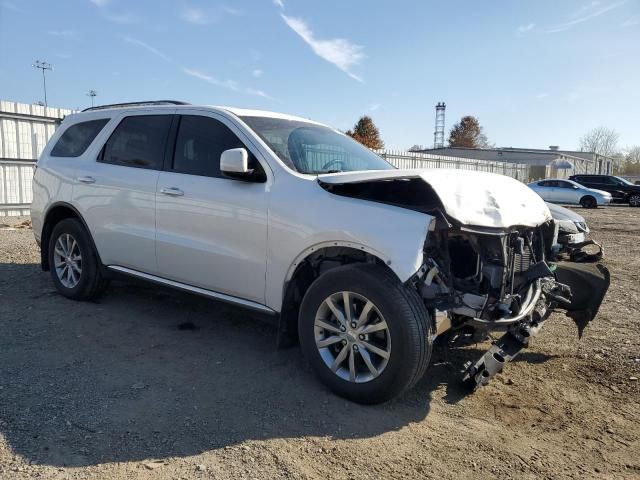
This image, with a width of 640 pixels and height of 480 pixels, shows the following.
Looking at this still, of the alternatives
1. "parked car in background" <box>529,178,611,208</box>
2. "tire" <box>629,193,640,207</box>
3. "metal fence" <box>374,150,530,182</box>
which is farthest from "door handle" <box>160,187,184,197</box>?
"tire" <box>629,193,640,207</box>

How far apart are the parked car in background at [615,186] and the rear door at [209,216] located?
88.6 feet

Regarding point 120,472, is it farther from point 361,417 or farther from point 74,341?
point 74,341

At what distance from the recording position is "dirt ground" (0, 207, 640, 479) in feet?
8.82

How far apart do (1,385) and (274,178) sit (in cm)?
235

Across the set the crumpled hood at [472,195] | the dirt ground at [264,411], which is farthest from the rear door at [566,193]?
the crumpled hood at [472,195]

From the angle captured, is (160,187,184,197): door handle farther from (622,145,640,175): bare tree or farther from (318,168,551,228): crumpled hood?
(622,145,640,175): bare tree

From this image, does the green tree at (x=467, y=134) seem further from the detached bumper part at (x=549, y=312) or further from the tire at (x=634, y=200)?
the detached bumper part at (x=549, y=312)

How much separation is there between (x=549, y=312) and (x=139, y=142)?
12.7 feet

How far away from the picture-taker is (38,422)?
9.83 feet

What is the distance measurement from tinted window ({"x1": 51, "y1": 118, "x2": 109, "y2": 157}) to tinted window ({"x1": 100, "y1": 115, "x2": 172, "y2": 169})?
1.13ft

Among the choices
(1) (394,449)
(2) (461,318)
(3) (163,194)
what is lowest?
(1) (394,449)

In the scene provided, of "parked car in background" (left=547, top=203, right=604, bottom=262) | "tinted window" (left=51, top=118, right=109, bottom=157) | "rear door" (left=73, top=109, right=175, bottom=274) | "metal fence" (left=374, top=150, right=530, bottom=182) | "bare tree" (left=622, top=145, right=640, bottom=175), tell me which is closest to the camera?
"rear door" (left=73, top=109, right=175, bottom=274)

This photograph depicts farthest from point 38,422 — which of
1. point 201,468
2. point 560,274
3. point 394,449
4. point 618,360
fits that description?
point 618,360

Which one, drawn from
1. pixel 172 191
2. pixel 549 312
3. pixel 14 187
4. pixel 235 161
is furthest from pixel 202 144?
pixel 14 187
